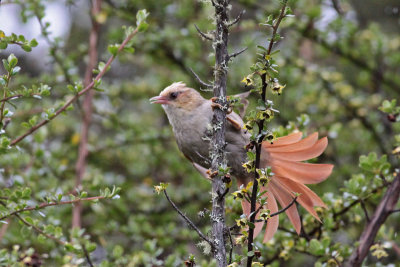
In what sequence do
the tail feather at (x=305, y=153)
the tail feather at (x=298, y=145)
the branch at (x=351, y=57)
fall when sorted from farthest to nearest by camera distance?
the branch at (x=351, y=57) → the tail feather at (x=298, y=145) → the tail feather at (x=305, y=153)

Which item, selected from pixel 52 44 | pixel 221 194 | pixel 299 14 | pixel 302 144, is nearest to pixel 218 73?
pixel 221 194

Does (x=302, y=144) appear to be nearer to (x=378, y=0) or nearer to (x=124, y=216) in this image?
(x=124, y=216)

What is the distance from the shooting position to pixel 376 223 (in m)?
2.82

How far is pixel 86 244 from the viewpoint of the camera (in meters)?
2.84

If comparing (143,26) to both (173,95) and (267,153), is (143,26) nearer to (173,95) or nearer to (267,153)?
(173,95)

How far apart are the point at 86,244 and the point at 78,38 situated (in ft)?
21.7

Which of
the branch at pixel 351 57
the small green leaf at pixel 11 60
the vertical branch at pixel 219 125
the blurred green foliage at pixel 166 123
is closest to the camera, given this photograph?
the vertical branch at pixel 219 125

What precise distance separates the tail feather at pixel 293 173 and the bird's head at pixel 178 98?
65 cm

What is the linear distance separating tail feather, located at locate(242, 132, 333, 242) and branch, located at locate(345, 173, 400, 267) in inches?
11.5

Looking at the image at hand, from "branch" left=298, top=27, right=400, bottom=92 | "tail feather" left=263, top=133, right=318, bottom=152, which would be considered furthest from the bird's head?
"branch" left=298, top=27, right=400, bottom=92

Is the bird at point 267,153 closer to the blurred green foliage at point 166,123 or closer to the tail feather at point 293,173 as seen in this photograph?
the tail feather at point 293,173

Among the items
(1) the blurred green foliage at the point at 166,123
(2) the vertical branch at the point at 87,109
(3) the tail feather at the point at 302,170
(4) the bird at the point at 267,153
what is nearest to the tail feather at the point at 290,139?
(4) the bird at the point at 267,153

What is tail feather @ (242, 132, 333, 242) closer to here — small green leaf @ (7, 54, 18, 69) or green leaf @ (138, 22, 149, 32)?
green leaf @ (138, 22, 149, 32)

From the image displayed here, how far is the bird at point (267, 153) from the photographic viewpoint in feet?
9.77
